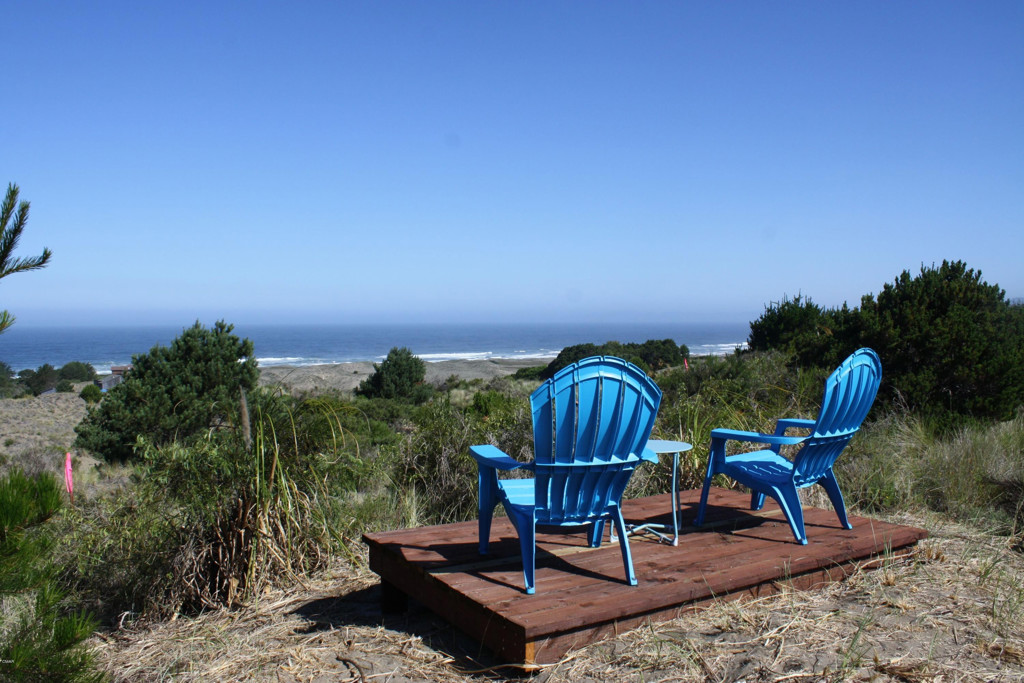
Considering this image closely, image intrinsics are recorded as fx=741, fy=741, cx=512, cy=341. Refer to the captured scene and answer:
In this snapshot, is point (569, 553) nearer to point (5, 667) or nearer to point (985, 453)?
point (5, 667)

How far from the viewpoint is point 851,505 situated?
622cm

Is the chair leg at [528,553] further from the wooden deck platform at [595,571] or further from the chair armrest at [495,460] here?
the chair armrest at [495,460]

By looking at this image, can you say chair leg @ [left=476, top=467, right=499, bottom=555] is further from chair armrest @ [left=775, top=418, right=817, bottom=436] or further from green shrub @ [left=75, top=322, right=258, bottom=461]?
green shrub @ [left=75, top=322, right=258, bottom=461]

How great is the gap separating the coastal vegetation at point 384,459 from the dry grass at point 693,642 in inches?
4.2

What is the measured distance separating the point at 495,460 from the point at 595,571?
80 cm

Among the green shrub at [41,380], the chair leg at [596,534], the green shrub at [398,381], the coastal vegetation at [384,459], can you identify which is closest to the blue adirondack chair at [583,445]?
the chair leg at [596,534]

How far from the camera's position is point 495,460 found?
3.47 m

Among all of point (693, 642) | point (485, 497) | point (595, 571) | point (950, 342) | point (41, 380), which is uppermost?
point (950, 342)

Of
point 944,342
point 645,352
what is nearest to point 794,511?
point 944,342

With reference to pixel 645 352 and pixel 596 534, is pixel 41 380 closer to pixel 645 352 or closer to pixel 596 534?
pixel 645 352

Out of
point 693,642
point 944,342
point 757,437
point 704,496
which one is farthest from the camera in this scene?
point 944,342

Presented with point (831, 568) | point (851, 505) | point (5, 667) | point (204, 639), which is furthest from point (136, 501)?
point (851, 505)

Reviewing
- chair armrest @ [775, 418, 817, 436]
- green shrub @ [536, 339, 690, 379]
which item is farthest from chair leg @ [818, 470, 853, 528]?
green shrub @ [536, 339, 690, 379]

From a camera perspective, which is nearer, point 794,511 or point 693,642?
point 693,642
